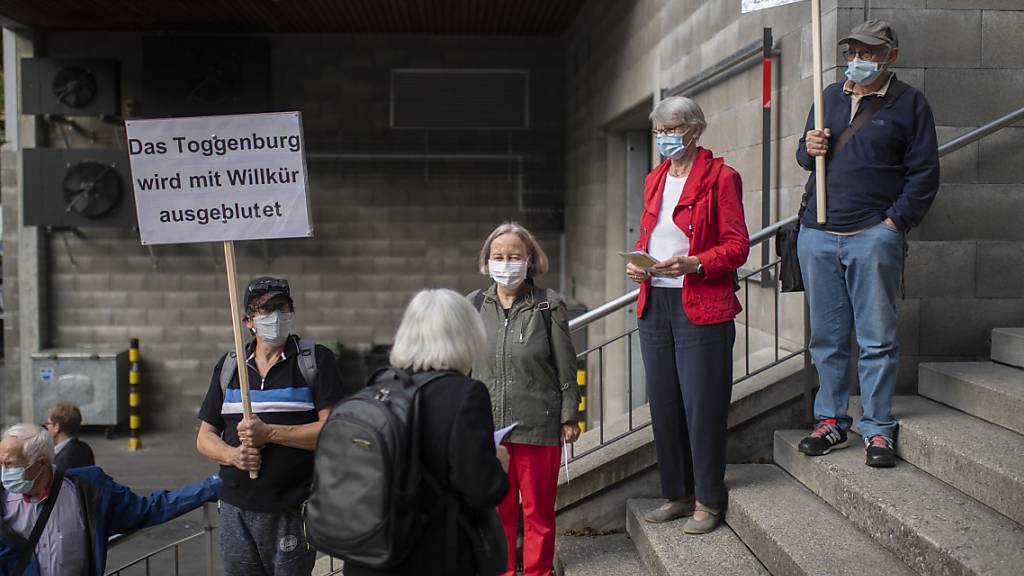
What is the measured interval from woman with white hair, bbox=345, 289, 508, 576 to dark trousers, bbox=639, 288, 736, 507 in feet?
5.31

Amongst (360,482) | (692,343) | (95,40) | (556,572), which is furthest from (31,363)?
(360,482)

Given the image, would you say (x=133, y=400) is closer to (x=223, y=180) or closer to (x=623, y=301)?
(x=623, y=301)

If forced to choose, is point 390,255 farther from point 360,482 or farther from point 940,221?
point 360,482

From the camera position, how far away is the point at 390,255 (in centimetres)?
1205

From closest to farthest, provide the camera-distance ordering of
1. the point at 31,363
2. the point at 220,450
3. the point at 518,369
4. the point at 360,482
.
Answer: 1. the point at 360,482
2. the point at 220,450
3. the point at 518,369
4. the point at 31,363

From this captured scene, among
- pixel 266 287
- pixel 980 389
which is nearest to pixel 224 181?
pixel 266 287

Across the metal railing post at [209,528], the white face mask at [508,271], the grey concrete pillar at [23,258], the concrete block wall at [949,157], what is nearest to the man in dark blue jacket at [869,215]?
the concrete block wall at [949,157]

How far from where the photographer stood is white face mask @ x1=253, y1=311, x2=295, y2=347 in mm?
3523

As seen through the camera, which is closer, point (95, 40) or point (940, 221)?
point (940, 221)

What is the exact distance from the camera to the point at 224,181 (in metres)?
3.58

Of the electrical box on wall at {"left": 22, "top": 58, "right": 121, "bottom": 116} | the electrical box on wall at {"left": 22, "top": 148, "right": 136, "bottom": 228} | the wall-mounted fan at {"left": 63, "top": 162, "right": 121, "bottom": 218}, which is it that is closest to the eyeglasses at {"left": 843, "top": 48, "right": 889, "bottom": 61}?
the electrical box on wall at {"left": 22, "top": 148, "right": 136, "bottom": 228}

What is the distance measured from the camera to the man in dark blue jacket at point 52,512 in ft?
11.9

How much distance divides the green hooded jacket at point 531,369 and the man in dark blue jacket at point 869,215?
1017 mm

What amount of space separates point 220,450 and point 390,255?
28.3 feet
